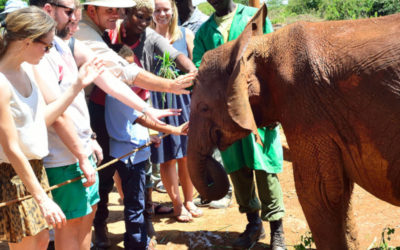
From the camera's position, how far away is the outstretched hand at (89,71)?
3186 mm

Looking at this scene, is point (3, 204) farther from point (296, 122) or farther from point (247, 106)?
point (296, 122)

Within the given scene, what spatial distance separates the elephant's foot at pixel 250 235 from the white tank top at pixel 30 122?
2.39 metres

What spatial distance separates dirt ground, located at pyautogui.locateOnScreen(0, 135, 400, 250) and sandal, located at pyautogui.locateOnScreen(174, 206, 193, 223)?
0.06m

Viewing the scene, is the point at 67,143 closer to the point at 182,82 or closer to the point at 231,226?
the point at 182,82

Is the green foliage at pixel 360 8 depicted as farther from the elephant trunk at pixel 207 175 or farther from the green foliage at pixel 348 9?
the elephant trunk at pixel 207 175

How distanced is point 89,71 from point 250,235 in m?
2.48

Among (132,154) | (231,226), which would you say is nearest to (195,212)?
(231,226)

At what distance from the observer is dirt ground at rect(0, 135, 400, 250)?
16.2 ft

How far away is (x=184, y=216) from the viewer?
575cm

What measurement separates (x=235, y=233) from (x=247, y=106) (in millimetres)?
2465

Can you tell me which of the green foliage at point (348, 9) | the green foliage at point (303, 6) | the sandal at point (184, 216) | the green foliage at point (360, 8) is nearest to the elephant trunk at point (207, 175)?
the sandal at point (184, 216)

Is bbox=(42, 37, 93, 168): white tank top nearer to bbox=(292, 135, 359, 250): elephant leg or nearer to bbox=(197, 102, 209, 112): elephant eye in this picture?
bbox=(197, 102, 209, 112): elephant eye

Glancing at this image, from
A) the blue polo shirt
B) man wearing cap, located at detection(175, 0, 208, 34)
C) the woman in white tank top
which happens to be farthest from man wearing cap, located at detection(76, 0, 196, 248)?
man wearing cap, located at detection(175, 0, 208, 34)

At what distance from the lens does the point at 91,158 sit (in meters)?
3.71
